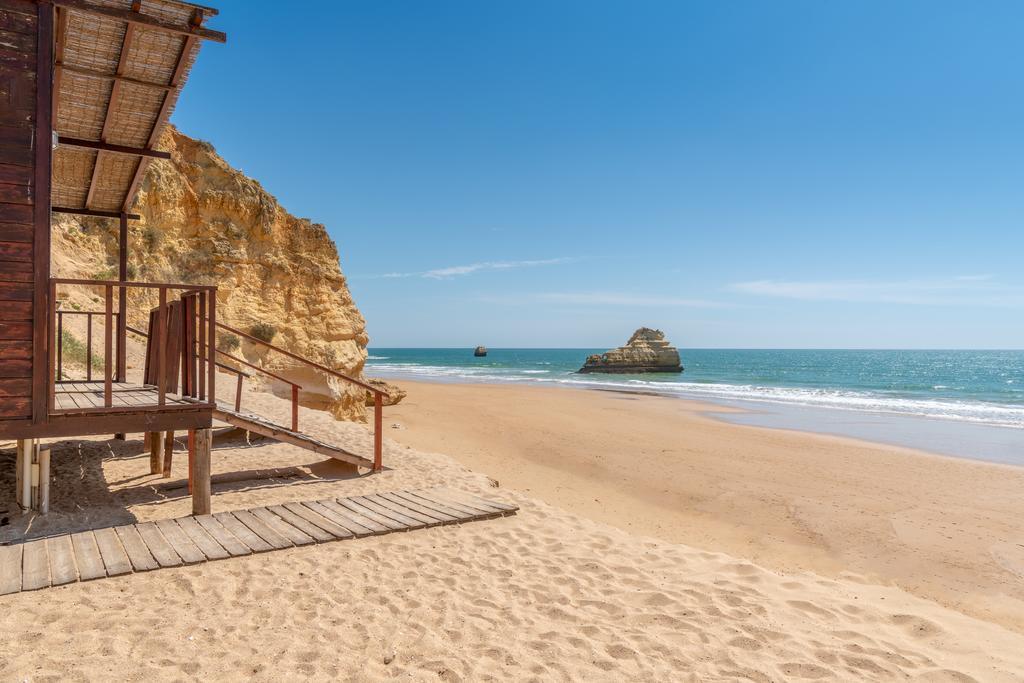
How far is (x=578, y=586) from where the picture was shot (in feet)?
16.8

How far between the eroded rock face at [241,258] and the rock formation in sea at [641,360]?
46.0m

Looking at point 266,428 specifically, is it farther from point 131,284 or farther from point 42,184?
point 42,184

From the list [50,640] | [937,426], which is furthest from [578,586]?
[937,426]

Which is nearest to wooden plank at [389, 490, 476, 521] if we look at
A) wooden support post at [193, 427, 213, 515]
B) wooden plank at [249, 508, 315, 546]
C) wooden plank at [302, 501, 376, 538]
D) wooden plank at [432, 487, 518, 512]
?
wooden plank at [432, 487, 518, 512]

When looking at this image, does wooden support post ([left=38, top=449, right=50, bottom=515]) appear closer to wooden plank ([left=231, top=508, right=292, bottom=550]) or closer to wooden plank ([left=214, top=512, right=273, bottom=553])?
wooden plank ([left=214, top=512, right=273, bottom=553])

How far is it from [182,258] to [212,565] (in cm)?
1539

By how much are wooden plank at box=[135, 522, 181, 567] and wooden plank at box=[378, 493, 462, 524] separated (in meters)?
→ 2.57

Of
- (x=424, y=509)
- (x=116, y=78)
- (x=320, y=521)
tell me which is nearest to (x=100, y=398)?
(x=320, y=521)

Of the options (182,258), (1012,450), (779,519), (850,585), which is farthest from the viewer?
(182,258)

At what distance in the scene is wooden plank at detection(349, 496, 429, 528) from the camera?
6.42m

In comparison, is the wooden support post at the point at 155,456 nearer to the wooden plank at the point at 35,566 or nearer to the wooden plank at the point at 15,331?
the wooden plank at the point at 35,566

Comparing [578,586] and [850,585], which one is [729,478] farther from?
[578,586]

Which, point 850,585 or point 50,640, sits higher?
point 50,640

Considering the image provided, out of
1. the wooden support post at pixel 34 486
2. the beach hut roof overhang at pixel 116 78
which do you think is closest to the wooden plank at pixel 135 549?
the wooden support post at pixel 34 486
